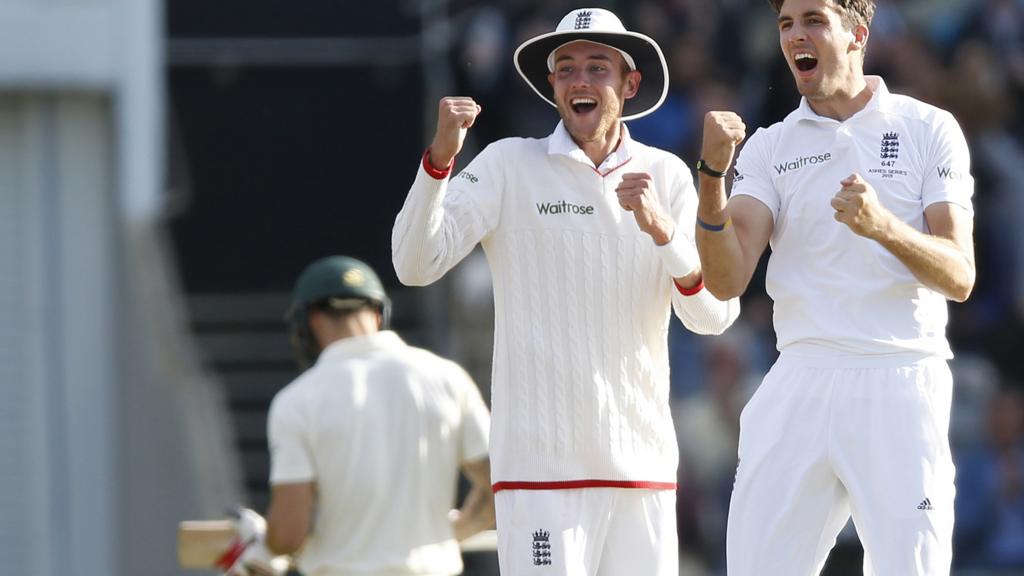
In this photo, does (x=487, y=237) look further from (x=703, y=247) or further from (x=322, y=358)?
(x=322, y=358)

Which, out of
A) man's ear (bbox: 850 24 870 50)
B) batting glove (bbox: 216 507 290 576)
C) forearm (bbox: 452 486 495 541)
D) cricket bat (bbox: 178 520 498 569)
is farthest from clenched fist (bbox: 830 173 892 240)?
cricket bat (bbox: 178 520 498 569)

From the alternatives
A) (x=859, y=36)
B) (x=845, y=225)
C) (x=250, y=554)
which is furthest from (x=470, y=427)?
(x=859, y=36)

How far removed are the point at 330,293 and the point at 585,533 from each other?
181cm

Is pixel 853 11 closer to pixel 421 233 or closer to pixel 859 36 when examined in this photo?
pixel 859 36

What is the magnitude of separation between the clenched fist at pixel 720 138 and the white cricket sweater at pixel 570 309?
49cm

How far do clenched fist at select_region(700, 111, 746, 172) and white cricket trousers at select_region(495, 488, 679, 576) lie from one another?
977 millimetres

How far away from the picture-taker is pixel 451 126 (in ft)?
18.1

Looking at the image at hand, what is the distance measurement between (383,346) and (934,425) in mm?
2353

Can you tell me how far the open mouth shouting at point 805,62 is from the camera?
17.9 ft

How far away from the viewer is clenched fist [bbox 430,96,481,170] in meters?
5.51

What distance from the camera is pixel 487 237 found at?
19.5ft

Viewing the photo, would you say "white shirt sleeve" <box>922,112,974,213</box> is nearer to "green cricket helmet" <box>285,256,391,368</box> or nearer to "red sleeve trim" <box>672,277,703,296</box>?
"red sleeve trim" <box>672,277,703,296</box>

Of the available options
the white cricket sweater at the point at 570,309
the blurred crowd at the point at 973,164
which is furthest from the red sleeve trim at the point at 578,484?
the blurred crowd at the point at 973,164

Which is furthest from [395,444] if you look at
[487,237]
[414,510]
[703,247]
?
[703,247]
